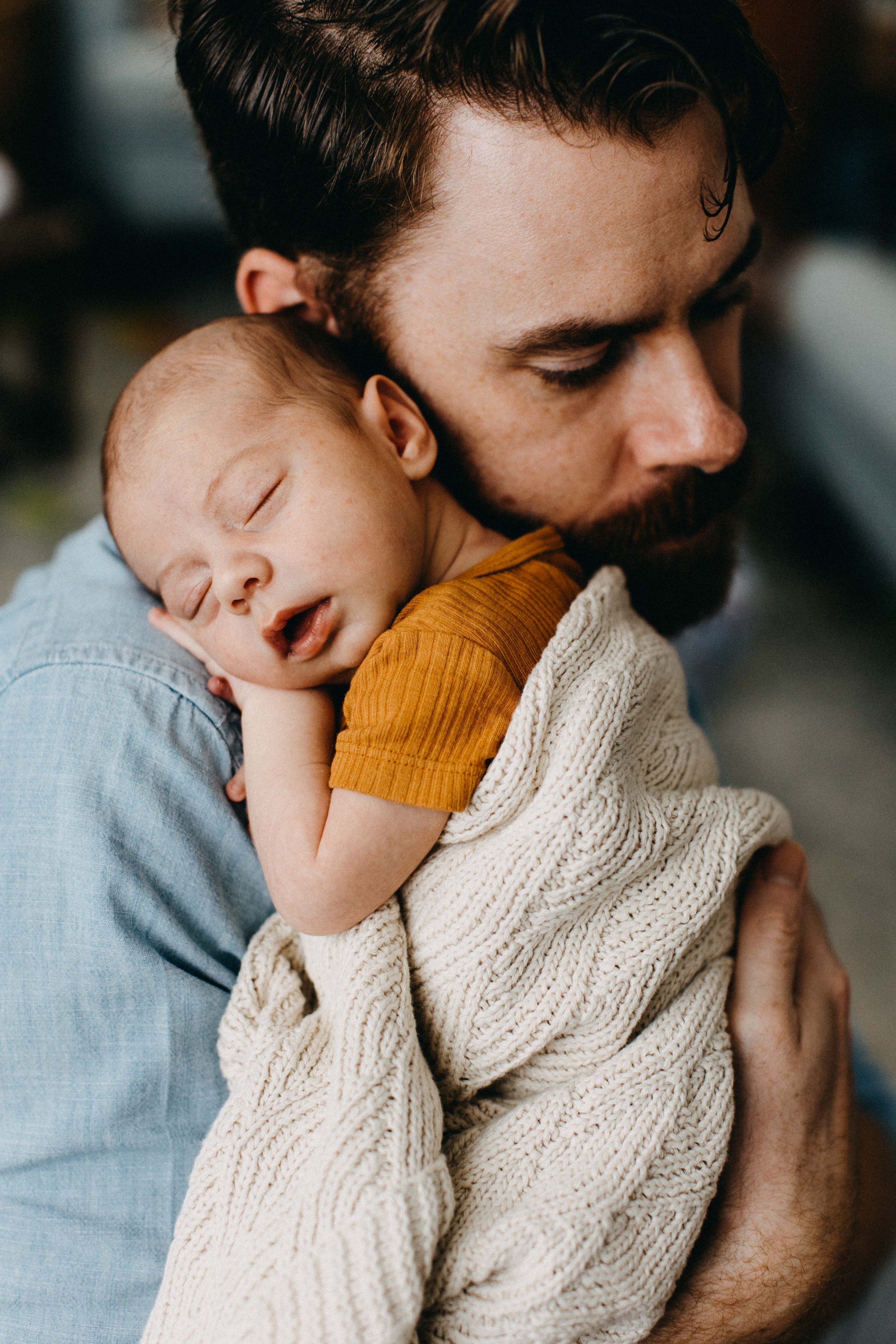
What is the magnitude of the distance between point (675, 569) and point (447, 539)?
38 centimetres

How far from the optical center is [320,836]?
0.75 meters

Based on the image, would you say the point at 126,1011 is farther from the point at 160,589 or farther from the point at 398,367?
the point at 398,367

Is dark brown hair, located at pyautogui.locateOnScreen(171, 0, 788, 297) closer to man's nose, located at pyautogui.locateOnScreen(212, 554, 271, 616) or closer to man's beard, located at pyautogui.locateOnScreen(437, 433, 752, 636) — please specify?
man's beard, located at pyautogui.locateOnScreen(437, 433, 752, 636)

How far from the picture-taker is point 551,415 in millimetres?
1004

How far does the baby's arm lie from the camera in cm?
73

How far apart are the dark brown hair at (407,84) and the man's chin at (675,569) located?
14.4 inches

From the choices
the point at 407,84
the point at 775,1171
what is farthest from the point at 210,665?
the point at 775,1171

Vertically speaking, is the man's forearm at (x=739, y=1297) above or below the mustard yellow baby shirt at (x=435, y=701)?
below

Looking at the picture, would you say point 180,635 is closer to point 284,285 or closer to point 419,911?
point 419,911

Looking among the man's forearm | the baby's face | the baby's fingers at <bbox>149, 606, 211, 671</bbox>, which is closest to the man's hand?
the man's forearm

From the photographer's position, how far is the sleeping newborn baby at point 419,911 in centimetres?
69

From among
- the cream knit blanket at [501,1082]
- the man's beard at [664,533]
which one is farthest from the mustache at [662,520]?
the cream knit blanket at [501,1082]

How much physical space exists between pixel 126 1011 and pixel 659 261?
83 cm

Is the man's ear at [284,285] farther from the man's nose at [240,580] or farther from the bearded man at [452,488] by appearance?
the man's nose at [240,580]
